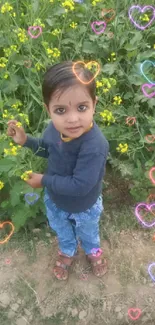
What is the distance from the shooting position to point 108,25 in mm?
2867

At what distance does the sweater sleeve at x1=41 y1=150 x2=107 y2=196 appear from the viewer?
152cm

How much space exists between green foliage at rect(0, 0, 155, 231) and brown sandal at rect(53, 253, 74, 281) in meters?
0.29

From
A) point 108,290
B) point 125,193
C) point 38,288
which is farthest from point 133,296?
point 125,193

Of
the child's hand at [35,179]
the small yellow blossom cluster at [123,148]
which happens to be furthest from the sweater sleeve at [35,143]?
the small yellow blossom cluster at [123,148]

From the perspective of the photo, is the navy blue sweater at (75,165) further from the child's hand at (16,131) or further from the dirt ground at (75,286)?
the dirt ground at (75,286)

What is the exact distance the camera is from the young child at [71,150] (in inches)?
55.7

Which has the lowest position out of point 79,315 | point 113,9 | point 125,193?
point 79,315

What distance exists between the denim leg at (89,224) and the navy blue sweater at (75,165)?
9 cm

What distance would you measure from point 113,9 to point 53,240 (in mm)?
1690

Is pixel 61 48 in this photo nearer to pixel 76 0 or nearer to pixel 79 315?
pixel 76 0
